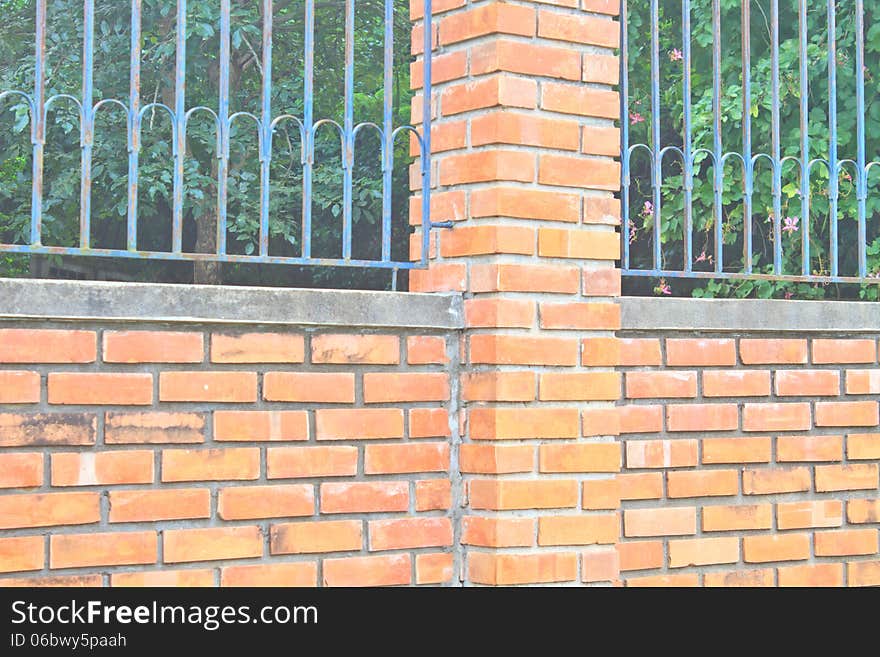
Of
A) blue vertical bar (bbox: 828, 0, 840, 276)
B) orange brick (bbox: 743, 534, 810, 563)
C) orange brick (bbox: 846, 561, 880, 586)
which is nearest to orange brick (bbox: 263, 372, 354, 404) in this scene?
orange brick (bbox: 743, 534, 810, 563)

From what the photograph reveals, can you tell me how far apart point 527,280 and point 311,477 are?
758 mm

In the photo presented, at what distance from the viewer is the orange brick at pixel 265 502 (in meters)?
3.17

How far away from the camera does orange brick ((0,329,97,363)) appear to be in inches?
115

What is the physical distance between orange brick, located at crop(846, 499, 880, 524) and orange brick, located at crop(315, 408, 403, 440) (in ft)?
5.16

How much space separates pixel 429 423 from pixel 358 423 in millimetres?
207

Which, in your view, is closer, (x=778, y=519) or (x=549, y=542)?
(x=549, y=542)

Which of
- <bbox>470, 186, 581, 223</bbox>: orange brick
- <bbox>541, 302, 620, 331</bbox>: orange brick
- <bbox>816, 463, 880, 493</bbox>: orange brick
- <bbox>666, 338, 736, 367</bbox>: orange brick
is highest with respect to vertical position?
<bbox>470, 186, 581, 223</bbox>: orange brick

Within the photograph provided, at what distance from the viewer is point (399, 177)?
10.6m

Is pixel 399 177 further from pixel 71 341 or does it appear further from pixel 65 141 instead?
pixel 71 341

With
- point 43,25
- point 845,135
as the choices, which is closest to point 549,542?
point 43,25

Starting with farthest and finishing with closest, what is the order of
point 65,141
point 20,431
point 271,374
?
point 65,141 → point 271,374 → point 20,431

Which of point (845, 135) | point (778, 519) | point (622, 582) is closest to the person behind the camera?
point (622, 582)

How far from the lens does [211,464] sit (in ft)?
10.3

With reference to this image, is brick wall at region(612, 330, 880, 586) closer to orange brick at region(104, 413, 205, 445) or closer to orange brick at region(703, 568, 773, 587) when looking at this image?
orange brick at region(703, 568, 773, 587)
